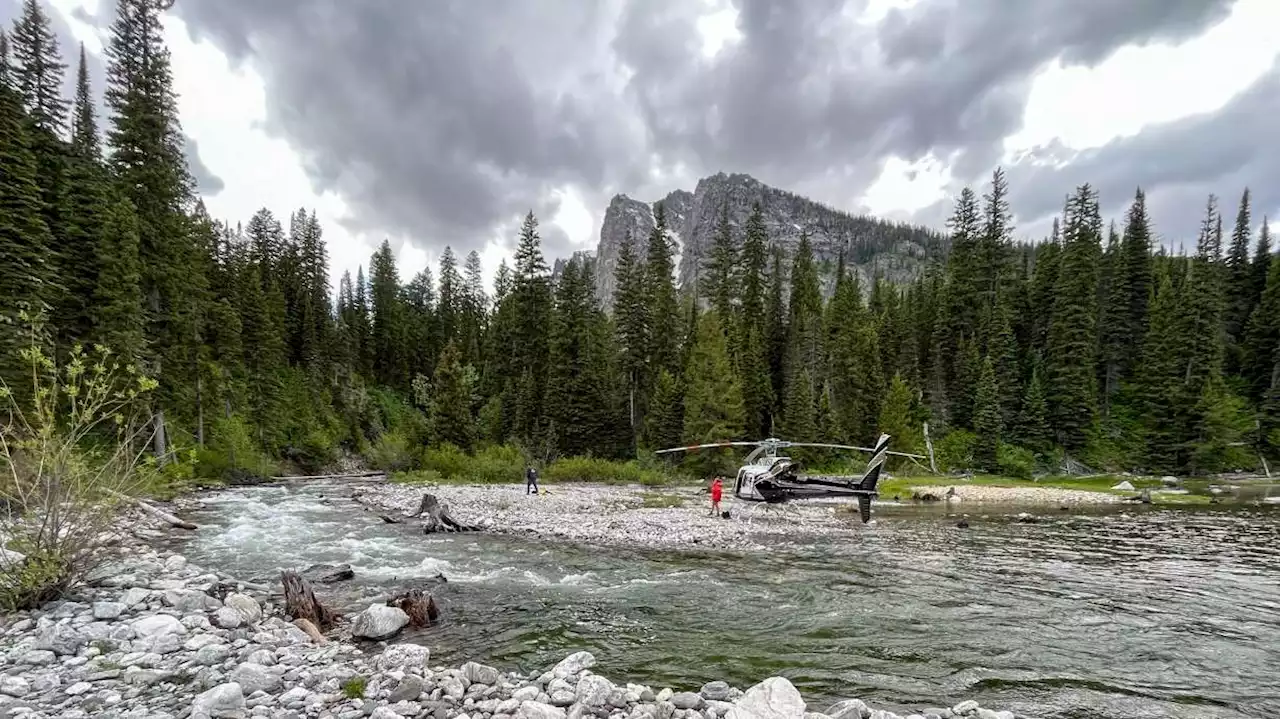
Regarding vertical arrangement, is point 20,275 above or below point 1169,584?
above

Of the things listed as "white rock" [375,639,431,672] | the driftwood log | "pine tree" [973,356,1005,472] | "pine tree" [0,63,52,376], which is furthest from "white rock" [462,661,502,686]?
"pine tree" [973,356,1005,472]

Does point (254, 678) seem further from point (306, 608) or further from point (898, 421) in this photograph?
point (898, 421)

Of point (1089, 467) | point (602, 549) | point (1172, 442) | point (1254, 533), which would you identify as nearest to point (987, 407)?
point (1089, 467)

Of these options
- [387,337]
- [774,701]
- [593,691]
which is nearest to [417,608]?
[593,691]

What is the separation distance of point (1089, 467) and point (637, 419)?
38.8 m

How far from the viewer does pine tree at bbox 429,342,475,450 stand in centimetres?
4147

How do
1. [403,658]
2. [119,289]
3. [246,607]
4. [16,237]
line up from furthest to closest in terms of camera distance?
[119,289] → [16,237] → [246,607] → [403,658]

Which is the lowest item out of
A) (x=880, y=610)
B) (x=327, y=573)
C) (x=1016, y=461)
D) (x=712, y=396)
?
(x=1016, y=461)

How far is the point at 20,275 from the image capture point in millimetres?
21906

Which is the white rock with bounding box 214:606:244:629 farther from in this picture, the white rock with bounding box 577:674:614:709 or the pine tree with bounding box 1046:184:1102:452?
the pine tree with bounding box 1046:184:1102:452

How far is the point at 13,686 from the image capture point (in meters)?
5.90

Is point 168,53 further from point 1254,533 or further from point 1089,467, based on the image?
point 1089,467

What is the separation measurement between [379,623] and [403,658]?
6.12 ft

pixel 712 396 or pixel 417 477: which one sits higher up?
pixel 712 396
